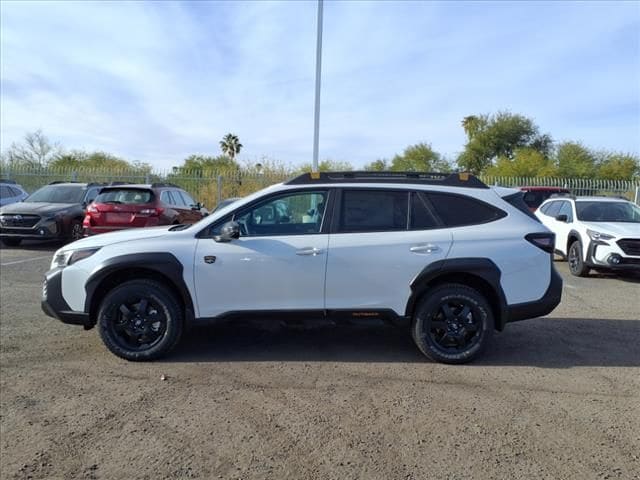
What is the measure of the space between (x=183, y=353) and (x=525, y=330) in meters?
3.94

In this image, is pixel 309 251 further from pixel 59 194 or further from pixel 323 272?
pixel 59 194

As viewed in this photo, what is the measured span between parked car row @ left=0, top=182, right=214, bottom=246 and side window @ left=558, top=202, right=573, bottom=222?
8.52 metres

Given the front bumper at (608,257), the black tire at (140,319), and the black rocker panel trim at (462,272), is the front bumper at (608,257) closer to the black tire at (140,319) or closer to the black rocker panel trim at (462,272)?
the black rocker panel trim at (462,272)

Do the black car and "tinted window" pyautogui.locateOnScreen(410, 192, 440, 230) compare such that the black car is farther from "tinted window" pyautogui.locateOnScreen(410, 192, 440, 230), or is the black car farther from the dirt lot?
"tinted window" pyautogui.locateOnScreen(410, 192, 440, 230)

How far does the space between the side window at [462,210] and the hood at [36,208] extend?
10.7m

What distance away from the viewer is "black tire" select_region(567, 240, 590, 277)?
32.0ft

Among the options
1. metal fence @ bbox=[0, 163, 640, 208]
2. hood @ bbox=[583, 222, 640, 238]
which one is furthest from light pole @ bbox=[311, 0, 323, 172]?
hood @ bbox=[583, 222, 640, 238]

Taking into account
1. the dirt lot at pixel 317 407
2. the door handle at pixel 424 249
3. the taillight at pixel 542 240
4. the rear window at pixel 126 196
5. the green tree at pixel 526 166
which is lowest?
the dirt lot at pixel 317 407

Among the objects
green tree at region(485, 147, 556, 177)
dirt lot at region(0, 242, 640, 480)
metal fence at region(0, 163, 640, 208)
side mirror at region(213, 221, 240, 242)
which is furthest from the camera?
green tree at region(485, 147, 556, 177)

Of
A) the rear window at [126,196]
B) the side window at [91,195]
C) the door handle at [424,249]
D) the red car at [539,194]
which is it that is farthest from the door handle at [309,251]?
the red car at [539,194]

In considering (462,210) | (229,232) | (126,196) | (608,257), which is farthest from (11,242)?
(608,257)

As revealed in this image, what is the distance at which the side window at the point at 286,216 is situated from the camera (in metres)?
4.75

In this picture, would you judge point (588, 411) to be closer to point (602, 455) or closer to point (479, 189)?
point (602, 455)

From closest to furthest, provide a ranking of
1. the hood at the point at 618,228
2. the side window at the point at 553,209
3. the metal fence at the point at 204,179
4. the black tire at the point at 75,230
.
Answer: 1. the hood at the point at 618,228
2. the side window at the point at 553,209
3. the black tire at the point at 75,230
4. the metal fence at the point at 204,179
